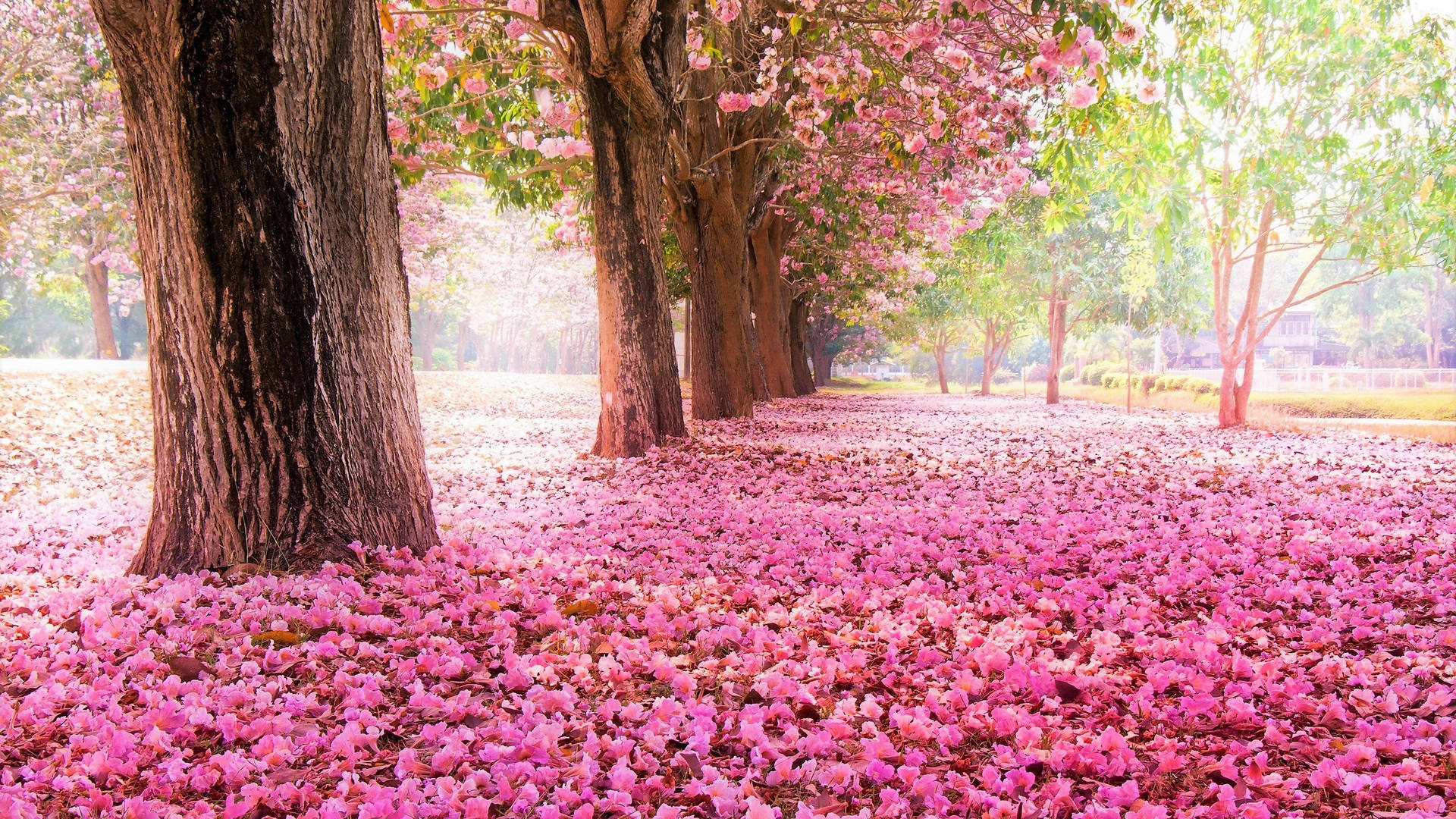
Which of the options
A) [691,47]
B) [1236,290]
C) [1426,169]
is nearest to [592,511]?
[691,47]

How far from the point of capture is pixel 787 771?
2139 millimetres

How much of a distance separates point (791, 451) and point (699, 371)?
4.04 m

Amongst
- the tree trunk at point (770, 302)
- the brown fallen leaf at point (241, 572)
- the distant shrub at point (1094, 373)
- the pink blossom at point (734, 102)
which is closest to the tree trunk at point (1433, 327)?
the distant shrub at point (1094, 373)

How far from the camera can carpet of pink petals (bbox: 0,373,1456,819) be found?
6.76 feet

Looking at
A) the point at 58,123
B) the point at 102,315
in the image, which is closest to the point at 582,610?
the point at 58,123

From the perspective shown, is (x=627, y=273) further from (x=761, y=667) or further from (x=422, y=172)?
(x=761, y=667)

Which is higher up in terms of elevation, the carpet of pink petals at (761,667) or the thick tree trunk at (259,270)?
the thick tree trunk at (259,270)

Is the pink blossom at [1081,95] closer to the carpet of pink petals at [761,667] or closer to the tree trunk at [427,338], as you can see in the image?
the carpet of pink petals at [761,667]

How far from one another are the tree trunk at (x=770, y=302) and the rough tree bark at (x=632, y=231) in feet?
28.5

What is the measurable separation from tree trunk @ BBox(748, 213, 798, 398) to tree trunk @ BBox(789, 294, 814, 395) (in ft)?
10.3

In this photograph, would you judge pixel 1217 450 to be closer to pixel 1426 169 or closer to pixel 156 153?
pixel 1426 169

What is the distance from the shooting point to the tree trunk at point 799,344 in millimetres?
24297

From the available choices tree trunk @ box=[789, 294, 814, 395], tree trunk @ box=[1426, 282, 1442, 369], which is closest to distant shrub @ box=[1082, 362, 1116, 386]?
tree trunk @ box=[1426, 282, 1442, 369]

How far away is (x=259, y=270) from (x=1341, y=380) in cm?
3285
